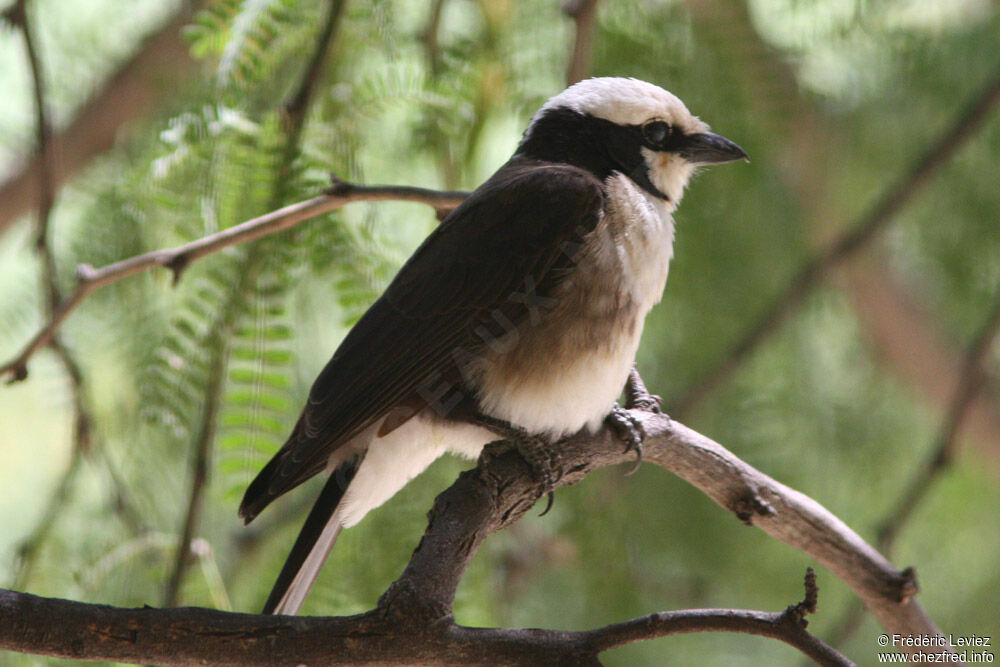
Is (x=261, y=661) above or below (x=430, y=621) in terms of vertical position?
below

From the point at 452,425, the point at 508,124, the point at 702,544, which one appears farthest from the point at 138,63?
the point at 702,544

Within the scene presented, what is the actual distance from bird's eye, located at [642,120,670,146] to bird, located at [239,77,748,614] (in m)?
0.24

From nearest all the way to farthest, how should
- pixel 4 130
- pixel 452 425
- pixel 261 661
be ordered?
pixel 261 661
pixel 452 425
pixel 4 130

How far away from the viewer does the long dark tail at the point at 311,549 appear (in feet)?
6.79

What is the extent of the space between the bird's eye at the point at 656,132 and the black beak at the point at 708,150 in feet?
0.16

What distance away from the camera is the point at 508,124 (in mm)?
3346

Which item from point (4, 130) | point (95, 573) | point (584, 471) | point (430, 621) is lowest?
point (95, 573)

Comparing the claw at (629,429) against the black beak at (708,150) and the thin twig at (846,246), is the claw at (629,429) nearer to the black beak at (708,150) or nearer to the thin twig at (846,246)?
the black beak at (708,150)

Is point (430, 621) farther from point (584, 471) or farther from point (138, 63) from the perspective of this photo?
point (138, 63)

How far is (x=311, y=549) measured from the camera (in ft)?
6.95

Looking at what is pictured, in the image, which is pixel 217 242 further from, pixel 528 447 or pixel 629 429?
pixel 629 429

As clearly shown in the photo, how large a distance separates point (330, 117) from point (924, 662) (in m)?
1.95

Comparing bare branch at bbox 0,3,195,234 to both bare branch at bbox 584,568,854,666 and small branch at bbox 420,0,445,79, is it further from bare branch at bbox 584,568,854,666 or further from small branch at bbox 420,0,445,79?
bare branch at bbox 584,568,854,666

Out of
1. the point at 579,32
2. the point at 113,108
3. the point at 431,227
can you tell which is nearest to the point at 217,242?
the point at 579,32
